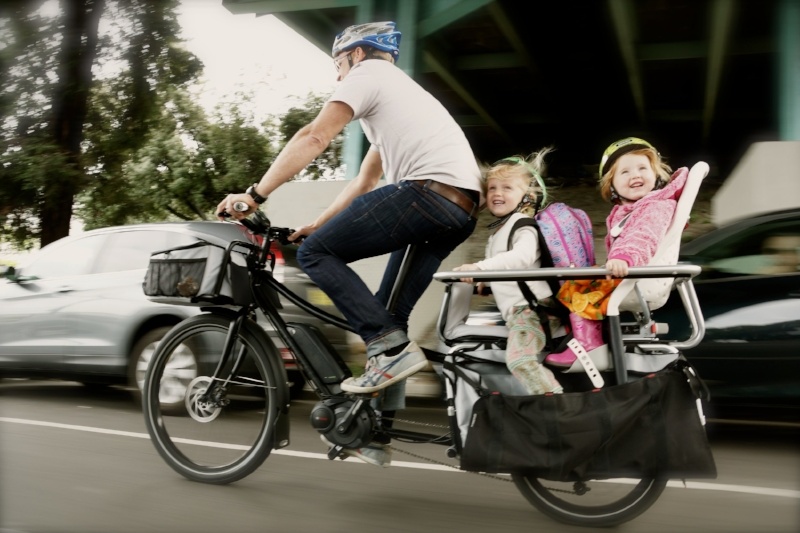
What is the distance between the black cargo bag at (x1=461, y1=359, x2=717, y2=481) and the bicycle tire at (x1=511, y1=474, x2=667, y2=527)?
0.75 ft

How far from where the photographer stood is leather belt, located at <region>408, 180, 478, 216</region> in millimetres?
3266

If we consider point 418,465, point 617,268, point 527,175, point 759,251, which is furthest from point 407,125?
point 759,251

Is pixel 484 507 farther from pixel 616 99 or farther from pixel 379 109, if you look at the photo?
pixel 616 99

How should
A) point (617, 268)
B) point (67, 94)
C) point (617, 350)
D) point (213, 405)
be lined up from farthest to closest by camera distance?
point (67, 94) → point (213, 405) → point (617, 350) → point (617, 268)

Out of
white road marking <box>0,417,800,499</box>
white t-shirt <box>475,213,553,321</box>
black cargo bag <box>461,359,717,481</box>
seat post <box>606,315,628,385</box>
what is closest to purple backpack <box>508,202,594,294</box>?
white t-shirt <box>475,213,553,321</box>

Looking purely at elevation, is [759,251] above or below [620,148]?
below

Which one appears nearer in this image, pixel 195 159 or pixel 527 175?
pixel 527 175

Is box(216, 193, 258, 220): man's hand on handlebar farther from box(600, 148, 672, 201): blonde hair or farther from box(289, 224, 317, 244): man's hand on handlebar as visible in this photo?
box(600, 148, 672, 201): blonde hair

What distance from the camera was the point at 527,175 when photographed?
10.7ft

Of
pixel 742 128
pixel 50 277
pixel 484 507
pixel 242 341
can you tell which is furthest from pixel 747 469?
pixel 742 128

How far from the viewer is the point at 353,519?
328cm

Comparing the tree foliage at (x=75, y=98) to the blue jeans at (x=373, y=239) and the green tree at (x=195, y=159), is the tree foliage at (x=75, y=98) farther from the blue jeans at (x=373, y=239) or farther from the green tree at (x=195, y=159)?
the blue jeans at (x=373, y=239)

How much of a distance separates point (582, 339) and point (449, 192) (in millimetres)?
832

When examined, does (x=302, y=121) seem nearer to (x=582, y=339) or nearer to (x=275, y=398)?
(x=275, y=398)
